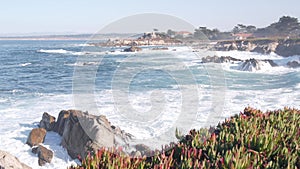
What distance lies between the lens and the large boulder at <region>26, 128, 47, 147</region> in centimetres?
1277

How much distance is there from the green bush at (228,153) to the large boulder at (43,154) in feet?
25.1

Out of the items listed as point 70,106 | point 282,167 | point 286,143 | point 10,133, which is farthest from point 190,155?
point 70,106

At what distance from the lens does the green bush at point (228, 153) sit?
3377 mm

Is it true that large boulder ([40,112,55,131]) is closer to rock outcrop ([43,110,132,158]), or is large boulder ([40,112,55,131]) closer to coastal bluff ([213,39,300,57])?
rock outcrop ([43,110,132,158])

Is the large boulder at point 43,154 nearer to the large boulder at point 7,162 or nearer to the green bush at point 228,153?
the large boulder at point 7,162

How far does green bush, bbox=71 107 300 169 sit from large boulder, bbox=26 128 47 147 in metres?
9.34

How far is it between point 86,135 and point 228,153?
8.85m

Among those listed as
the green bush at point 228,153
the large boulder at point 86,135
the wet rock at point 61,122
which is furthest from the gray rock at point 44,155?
the green bush at point 228,153

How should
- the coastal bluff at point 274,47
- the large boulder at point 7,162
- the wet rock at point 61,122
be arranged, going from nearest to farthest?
the large boulder at point 7,162
the wet rock at point 61,122
the coastal bluff at point 274,47

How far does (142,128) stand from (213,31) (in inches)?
4191

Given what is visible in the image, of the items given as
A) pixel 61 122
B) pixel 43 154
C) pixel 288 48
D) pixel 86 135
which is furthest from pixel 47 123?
pixel 288 48

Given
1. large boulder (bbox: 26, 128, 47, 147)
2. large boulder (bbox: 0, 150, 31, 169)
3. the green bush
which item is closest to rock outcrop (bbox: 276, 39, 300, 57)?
large boulder (bbox: 26, 128, 47, 147)

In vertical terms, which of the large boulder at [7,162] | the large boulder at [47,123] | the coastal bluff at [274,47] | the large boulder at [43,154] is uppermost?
the coastal bluff at [274,47]

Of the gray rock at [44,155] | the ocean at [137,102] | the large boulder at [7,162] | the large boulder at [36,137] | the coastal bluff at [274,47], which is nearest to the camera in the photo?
the large boulder at [7,162]
